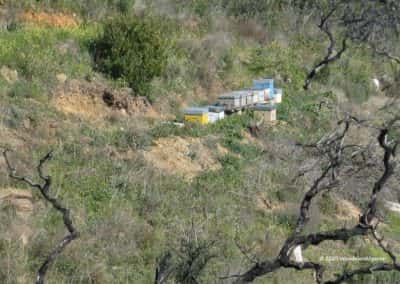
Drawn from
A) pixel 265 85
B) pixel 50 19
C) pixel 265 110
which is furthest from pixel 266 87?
pixel 50 19

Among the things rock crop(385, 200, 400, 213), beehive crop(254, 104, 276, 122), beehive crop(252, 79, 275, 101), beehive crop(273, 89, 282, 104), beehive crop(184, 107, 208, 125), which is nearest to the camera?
rock crop(385, 200, 400, 213)

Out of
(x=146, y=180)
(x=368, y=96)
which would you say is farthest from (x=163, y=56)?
(x=368, y=96)

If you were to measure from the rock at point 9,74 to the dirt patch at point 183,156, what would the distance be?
2.61m

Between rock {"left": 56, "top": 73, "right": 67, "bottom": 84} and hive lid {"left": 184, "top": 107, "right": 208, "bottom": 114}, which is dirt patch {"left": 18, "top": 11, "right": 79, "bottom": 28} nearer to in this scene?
rock {"left": 56, "top": 73, "right": 67, "bottom": 84}

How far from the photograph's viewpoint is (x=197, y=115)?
14.6m

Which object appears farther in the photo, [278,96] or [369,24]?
[278,96]

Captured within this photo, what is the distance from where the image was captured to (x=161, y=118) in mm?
14602

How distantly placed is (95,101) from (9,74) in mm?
1629

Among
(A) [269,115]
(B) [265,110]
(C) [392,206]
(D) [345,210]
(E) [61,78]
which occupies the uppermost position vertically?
(E) [61,78]

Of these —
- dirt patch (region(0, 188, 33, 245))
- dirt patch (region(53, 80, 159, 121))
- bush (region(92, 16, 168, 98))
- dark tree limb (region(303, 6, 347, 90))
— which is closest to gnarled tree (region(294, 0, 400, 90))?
dark tree limb (region(303, 6, 347, 90))

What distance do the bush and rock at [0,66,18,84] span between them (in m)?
2.06

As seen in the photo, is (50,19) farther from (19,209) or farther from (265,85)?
(19,209)

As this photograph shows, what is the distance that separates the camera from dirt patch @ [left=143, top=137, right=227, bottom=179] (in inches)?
494

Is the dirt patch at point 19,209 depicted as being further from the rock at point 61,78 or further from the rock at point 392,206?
the rock at point 392,206
